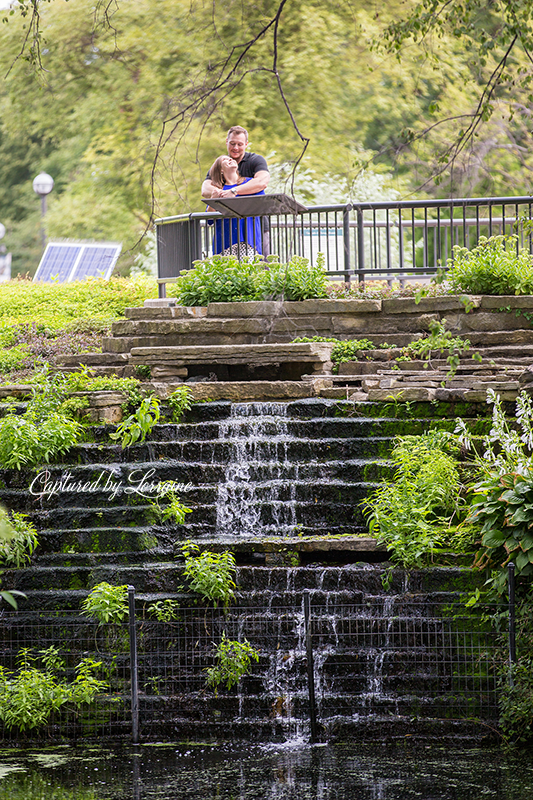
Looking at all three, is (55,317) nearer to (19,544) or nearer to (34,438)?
(34,438)

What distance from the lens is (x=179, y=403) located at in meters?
10.3

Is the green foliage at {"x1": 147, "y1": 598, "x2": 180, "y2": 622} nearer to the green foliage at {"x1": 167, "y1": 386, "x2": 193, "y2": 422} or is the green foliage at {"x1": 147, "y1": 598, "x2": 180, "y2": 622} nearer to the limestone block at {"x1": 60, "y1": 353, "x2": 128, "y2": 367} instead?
the green foliage at {"x1": 167, "y1": 386, "x2": 193, "y2": 422}

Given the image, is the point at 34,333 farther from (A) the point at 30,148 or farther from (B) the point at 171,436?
(A) the point at 30,148

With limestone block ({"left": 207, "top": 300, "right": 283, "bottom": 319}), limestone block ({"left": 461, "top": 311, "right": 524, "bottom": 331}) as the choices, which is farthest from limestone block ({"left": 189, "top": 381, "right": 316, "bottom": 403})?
limestone block ({"left": 461, "top": 311, "right": 524, "bottom": 331})

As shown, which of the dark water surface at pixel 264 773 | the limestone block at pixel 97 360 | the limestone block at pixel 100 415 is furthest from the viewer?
the limestone block at pixel 97 360

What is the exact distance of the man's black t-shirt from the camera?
12711 millimetres

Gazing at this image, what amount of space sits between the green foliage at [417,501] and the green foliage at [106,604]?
223cm

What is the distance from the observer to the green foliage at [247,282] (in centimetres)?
1197

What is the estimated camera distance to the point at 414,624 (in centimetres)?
772

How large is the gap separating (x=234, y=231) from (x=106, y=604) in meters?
6.91

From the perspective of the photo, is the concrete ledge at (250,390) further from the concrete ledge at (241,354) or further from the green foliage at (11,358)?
the green foliage at (11,358)

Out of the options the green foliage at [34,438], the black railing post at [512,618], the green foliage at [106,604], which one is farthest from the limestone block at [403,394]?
the green foliage at [106,604]

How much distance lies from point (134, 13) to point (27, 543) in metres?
26.0

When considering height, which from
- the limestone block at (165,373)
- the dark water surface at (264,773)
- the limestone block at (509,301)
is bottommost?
the dark water surface at (264,773)
